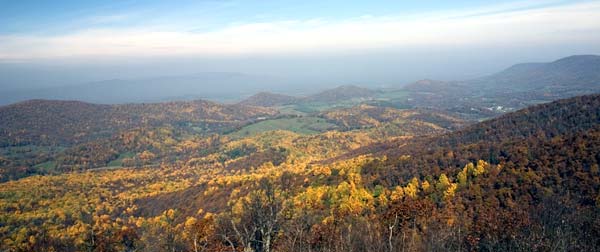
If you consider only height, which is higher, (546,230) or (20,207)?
(546,230)

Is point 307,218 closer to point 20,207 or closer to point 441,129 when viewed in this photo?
point 20,207

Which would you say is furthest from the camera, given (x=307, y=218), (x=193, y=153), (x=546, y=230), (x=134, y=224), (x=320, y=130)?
(x=320, y=130)

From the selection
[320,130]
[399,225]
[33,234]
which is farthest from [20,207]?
[320,130]

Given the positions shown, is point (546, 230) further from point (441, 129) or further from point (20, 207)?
point (441, 129)

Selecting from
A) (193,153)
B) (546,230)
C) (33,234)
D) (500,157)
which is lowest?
(193,153)

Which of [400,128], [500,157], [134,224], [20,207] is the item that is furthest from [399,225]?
[400,128]

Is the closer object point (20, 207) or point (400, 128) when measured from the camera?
point (20, 207)

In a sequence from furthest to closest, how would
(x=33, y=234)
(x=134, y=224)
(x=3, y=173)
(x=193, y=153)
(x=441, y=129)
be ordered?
(x=441, y=129), (x=193, y=153), (x=3, y=173), (x=134, y=224), (x=33, y=234)
